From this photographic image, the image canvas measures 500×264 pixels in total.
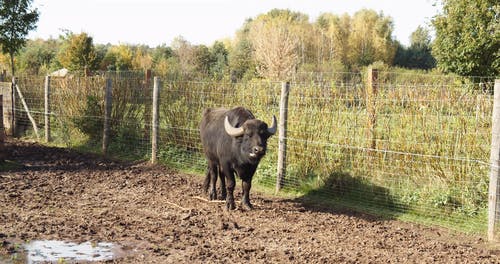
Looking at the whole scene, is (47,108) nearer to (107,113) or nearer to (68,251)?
(107,113)

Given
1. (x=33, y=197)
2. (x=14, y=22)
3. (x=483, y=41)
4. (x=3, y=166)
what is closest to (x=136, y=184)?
(x=33, y=197)

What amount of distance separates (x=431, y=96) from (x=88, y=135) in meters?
9.32

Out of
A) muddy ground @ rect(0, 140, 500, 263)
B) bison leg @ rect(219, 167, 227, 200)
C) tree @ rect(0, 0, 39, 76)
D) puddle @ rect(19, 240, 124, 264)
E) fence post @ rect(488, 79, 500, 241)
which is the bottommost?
puddle @ rect(19, 240, 124, 264)

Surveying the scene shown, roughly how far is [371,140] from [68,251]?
15.6 feet

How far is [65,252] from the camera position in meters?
5.77

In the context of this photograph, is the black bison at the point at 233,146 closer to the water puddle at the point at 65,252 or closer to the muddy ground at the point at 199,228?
the muddy ground at the point at 199,228

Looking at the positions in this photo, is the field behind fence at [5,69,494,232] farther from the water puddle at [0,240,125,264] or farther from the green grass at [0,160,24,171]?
the water puddle at [0,240,125,264]

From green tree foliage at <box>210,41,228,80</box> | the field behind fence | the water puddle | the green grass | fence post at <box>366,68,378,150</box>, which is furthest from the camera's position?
green tree foliage at <box>210,41,228,80</box>

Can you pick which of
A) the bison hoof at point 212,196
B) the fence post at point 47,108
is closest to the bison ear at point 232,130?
the bison hoof at point 212,196

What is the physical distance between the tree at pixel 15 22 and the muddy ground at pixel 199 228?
666 cm

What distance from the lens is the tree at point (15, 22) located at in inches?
578

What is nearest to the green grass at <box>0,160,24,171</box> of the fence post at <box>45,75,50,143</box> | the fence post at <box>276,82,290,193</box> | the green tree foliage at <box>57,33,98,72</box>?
the fence post at <box>45,75,50,143</box>

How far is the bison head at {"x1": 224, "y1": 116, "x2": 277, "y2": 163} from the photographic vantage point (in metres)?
7.50

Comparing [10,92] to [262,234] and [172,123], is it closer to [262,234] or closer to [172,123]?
[172,123]
